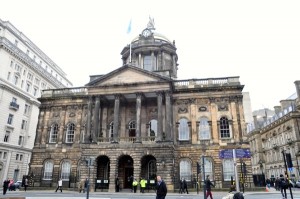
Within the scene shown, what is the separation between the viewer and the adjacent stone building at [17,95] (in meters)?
38.8

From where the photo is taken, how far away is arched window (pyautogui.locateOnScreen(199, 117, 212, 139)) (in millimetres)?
30406

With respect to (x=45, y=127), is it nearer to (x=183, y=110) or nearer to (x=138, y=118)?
(x=138, y=118)

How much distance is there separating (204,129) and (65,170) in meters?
18.0

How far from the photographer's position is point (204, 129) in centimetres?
3070

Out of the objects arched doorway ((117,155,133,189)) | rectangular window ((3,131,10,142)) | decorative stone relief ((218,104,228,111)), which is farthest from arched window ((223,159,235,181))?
rectangular window ((3,131,10,142))

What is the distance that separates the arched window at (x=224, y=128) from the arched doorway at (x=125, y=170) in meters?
11.3

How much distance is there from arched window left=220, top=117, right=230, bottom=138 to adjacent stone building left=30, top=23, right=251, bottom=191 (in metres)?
0.05

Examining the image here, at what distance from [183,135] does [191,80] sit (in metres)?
7.14

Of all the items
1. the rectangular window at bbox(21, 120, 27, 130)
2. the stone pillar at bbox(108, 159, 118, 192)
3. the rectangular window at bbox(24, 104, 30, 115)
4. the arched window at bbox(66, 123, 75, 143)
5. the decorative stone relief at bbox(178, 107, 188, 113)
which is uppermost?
the rectangular window at bbox(24, 104, 30, 115)

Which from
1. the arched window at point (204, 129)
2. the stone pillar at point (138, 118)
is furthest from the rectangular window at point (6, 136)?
the arched window at point (204, 129)

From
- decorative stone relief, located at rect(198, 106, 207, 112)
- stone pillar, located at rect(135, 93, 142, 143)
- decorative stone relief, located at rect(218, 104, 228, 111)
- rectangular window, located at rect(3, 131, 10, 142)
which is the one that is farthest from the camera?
rectangular window, located at rect(3, 131, 10, 142)

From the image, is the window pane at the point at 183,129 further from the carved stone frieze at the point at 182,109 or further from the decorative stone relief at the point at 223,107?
the decorative stone relief at the point at 223,107

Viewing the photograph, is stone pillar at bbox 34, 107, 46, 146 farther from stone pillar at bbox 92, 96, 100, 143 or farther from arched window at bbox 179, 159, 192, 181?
arched window at bbox 179, 159, 192, 181

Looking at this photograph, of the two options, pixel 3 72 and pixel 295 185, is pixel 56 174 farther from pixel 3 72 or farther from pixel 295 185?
pixel 295 185
